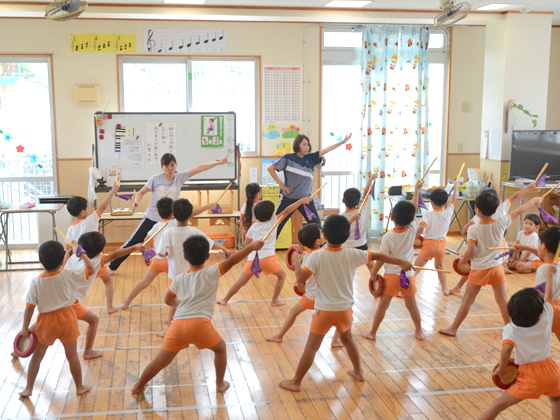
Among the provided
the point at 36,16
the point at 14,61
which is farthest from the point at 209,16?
the point at 14,61

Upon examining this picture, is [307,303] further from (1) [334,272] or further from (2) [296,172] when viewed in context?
(2) [296,172]

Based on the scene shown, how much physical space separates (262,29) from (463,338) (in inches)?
196

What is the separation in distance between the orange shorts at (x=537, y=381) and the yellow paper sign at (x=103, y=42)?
6.23 m

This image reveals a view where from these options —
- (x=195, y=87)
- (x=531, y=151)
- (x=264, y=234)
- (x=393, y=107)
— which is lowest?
(x=264, y=234)

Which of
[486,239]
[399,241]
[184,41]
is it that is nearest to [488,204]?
[486,239]

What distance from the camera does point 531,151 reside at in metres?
7.07

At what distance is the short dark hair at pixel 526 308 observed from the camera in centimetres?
242

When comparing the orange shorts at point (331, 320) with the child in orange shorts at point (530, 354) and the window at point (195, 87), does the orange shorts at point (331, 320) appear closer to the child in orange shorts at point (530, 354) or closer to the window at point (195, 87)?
the child in orange shorts at point (530, 354)

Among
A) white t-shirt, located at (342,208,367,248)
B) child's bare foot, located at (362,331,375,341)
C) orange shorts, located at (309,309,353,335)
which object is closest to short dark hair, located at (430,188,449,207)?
white t-shirt, located at (342,208,367,248)

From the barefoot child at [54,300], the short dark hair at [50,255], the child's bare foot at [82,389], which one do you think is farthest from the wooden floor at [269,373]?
the short dark hair at [50,255]

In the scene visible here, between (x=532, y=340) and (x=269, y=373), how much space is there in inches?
65.8

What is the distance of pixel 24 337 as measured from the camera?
9.79ft

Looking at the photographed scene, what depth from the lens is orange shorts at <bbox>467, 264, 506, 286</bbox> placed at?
387 cm

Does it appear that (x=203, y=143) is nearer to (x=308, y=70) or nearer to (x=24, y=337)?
(x=308, y=70)
